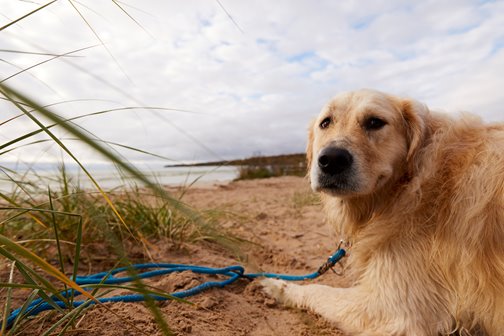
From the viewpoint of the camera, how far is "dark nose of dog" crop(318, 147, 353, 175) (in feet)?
6.88

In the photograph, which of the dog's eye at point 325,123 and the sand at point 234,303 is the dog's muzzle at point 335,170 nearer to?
the dog's eye at point 325,123

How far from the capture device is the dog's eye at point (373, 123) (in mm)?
2328

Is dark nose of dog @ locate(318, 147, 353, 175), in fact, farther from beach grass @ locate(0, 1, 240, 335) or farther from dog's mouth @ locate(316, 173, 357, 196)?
beach grass @ locate(0, 1, 240, 335)

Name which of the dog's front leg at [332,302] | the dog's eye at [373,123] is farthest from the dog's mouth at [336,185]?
the dog's front leg at [332,302]

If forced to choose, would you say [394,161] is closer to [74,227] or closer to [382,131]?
[382,131]

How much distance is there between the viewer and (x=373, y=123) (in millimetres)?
2340

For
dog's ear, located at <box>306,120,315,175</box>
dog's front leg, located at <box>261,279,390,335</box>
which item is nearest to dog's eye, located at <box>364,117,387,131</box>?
dog's ear, located at <box>306,120,315,175</box>

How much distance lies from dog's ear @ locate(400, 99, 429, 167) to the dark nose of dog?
1.53ft

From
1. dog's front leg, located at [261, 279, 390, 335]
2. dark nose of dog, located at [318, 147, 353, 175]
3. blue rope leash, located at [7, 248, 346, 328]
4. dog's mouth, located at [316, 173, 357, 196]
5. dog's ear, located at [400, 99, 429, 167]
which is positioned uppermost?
dog's ear, located at [400, 99, 429, 167]

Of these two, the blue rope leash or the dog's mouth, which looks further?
the dog's mouth

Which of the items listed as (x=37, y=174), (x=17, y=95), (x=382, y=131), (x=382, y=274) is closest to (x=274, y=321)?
(x=382, y=274)

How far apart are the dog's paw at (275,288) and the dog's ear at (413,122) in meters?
1.24

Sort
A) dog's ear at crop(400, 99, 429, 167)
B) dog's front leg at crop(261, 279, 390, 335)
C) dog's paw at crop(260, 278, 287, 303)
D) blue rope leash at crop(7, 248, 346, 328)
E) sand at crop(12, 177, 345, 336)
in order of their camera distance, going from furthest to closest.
Answer: dog's paw at crop(260, 278, 287, 303) → dog's ear at crop(400, 99, 429, 167) → dog's front leg at crop(261, 279, 390, 335) → blue rope leash at crop(7, 248, 346, 328) → sand at crop(12, 177, 345, 336)

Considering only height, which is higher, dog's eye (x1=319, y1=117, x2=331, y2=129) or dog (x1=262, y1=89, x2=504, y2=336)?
dog's eye (x1=319, y1=117, x2=331, y2=129)
